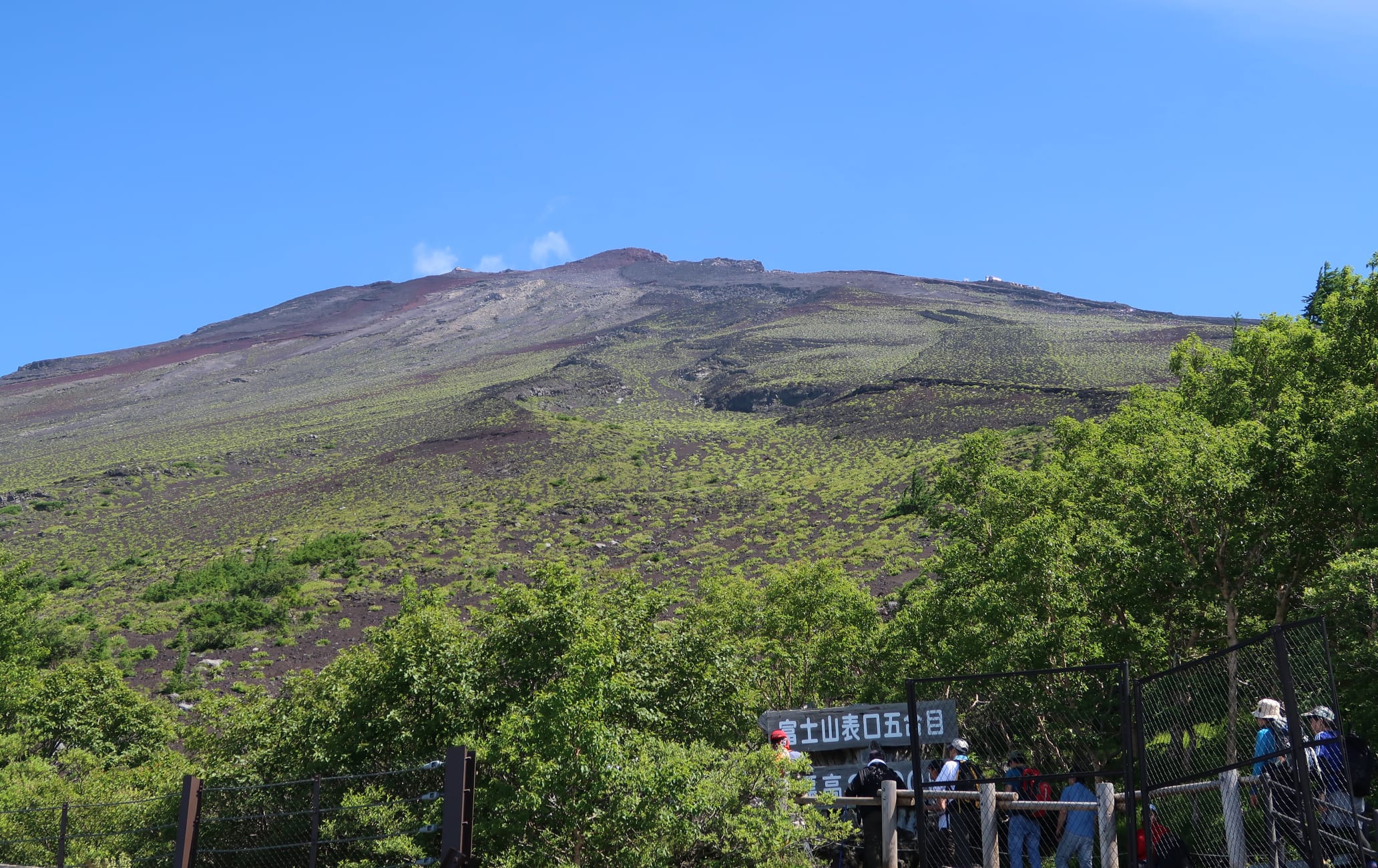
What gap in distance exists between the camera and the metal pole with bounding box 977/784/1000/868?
9.15 metres

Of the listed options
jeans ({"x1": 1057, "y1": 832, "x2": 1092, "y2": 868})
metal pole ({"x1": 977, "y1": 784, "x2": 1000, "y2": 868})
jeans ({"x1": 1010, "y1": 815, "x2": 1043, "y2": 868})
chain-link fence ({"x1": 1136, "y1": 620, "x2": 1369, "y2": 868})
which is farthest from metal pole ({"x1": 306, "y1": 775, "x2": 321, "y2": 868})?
chain-link fence ({"x1": 1136, "y1": 620, "x2": 1369, "y2": 868})

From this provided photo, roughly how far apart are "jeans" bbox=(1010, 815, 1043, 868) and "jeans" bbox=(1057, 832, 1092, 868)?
0.65ft

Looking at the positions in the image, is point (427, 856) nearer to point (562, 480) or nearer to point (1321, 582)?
point (1321, 582)

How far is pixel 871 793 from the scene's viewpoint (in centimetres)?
1096

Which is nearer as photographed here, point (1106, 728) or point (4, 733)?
point (1106, 728)

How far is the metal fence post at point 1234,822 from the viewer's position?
23.2ft

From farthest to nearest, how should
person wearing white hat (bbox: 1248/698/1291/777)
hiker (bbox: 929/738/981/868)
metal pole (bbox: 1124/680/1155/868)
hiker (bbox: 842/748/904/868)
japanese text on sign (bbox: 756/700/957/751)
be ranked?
japanese text on sign (bbox: 756/700/957/751), hiker (bbox: 842/748/904/868), hiker (bbox: 929/738/981/868), person wearing white hat (bbox: 1248/698/1291/777), metal pole (bbox: 1124/680/1155/868)

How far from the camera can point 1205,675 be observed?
7109 millimetres

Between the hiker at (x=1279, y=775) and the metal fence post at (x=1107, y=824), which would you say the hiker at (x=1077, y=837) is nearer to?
the metal fence post at (x=1107, y=824)

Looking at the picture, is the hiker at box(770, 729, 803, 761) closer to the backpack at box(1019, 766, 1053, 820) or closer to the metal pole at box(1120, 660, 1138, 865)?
the backpack at box(1019, 766, 1053, 820)

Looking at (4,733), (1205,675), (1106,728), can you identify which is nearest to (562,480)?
(4,733)

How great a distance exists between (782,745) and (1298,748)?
19.9 feet

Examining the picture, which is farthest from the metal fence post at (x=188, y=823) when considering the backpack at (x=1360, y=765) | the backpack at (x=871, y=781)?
the backpack at (x=1360, y=765)

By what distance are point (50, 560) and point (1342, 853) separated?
223 feet
